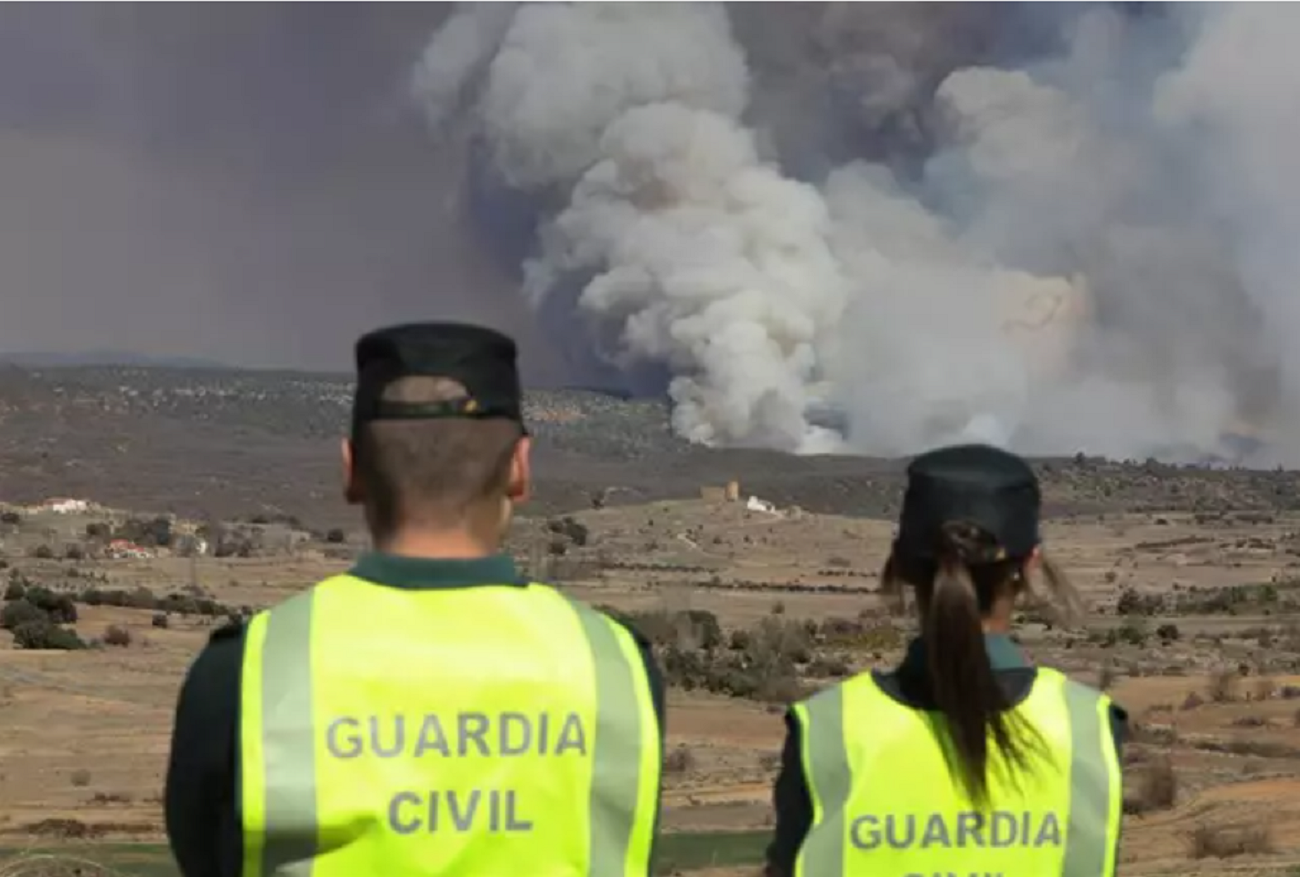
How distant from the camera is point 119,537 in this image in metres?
65.1

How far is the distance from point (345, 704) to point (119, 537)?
64.1 m

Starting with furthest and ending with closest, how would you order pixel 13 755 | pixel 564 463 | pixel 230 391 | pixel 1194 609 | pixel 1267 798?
1. pixel 230 391
2. pixel 564 463
3. pixel 1194 609
4. pixel 13 755
5. pixel 1267 798

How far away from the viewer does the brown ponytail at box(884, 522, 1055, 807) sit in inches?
133

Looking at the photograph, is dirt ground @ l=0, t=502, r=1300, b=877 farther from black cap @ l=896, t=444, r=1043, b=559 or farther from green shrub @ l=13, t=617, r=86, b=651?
black cap @ l=896, t=444, r=1043, b=559

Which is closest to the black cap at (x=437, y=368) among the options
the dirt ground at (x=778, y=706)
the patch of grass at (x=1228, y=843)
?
the dirt ground at (x=778, y=706)

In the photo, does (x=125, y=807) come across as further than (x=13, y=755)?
No

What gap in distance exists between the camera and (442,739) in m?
3.00

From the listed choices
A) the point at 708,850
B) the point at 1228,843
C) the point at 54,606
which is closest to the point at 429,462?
the point at 1228,843

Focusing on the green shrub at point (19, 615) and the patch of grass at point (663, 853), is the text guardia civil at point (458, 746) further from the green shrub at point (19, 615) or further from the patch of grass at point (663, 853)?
the green shrub at point (19, 615)

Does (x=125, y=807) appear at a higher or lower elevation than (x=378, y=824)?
lower

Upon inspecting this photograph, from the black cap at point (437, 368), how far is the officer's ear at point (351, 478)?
0.13 ft

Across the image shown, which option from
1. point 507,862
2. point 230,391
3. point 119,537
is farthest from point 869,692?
point 230,391

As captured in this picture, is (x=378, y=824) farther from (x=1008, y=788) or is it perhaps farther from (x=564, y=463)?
(x=564, y=463)

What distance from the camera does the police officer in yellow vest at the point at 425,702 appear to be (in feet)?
9.71
